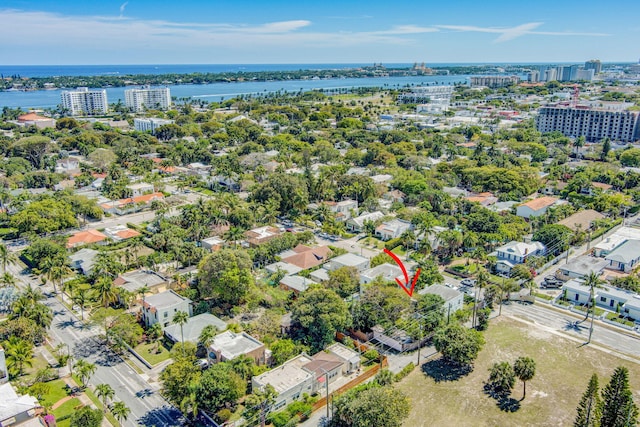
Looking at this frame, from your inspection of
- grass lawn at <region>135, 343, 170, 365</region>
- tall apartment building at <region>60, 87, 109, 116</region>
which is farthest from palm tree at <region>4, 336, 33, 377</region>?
tall apartment building at <region>60, 87, 109, 116</region>

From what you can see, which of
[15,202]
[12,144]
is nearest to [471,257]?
[15,202]

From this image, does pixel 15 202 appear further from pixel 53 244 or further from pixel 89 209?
pixel 53 244

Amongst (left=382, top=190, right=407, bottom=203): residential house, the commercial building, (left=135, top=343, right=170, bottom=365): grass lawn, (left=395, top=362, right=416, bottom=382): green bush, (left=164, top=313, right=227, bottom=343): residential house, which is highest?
the commercial building

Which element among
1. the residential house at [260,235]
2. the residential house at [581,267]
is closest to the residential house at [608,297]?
the residential house at [581,267]

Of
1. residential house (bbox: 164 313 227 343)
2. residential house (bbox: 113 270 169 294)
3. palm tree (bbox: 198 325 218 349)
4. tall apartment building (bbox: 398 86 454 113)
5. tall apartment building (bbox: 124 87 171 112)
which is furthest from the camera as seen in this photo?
tall apartment building (bbox: 398 86 454 113)

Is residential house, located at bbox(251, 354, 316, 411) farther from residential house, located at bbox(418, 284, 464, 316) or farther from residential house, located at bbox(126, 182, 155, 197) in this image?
residential house, located at bbox(126, 182, 155, 197)

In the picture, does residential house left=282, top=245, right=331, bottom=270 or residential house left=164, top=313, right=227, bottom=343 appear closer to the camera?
residential house left=164, top=313, right=227, bottom=343

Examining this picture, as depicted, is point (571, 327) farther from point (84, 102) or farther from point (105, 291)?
point (84, 102)
